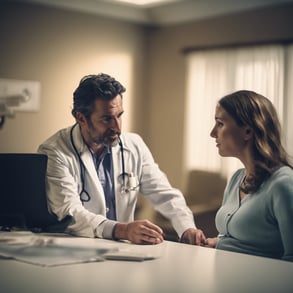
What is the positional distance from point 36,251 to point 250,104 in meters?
0.97

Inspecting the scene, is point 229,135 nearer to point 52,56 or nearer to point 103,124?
A: point 103,124

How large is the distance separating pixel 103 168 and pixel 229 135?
69cm

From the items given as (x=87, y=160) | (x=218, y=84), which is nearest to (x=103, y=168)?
(x=87, y=160)

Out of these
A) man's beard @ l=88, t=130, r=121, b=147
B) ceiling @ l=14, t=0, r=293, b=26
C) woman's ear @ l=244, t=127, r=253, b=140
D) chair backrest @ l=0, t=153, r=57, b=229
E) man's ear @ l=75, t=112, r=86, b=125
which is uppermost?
ceiling @ l=14, t=0, r=293, b=26

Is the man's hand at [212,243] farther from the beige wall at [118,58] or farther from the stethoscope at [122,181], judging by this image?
the beige wall at [118,58]

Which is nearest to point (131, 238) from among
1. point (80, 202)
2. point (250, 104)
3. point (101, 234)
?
point (101, 234)

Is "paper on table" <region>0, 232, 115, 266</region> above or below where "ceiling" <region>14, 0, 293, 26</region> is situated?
below

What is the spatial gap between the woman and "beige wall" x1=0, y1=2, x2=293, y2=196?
301 cm

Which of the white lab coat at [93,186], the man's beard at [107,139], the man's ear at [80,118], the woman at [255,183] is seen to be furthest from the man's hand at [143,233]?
the man's ear at [80,118]

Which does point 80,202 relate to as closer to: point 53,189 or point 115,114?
point 53,189

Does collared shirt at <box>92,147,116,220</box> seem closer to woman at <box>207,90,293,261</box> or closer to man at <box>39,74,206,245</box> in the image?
man at <box>39,74,206,245</box>

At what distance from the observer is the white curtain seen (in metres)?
5.13

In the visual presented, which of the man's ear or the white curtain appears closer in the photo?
the man's ear

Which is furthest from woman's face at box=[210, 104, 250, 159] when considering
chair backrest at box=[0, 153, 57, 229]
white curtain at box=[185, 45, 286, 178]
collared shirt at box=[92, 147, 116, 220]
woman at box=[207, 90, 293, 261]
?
white curtain at box=[185, 45, 286, 178]
